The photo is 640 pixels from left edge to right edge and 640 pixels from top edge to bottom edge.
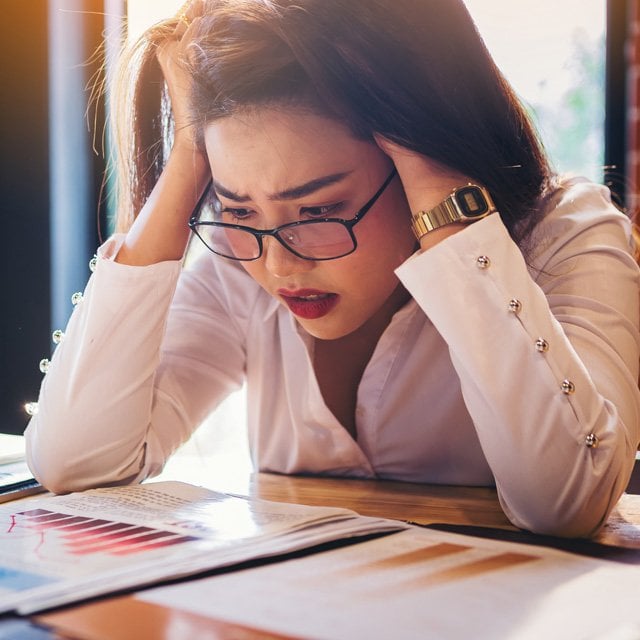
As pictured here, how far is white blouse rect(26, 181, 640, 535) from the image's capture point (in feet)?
2.93

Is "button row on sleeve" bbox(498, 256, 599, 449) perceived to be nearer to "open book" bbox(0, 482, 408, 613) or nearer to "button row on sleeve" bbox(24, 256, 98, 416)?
"open book" bbox(0, 482, 408, 613)

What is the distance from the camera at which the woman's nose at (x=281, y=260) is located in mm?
1098

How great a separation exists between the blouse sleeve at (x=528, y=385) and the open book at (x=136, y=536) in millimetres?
166

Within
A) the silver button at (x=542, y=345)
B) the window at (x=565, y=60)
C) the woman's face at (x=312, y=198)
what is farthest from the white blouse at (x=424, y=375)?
the window at (x=565, y=60)

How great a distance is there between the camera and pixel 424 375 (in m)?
1.31

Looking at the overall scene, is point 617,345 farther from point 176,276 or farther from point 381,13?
point 176,276

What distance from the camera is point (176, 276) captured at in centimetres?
122

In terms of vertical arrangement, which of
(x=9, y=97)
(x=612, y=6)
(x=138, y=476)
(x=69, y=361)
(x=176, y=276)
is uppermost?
(x=612, y=6)

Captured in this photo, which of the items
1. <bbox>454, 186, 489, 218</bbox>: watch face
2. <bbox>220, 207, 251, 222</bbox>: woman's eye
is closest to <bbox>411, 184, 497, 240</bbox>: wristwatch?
<bbox>454, 186, 489, 218</bbox>: watch face

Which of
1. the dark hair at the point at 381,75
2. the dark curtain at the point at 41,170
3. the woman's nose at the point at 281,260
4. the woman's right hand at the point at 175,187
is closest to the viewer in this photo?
the dark hair at the point at 381,75

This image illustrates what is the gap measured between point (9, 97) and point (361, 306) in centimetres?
68

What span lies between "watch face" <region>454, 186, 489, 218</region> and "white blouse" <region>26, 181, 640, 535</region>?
3 cm

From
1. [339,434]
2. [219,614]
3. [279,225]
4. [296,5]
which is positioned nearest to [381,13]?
[296,5]

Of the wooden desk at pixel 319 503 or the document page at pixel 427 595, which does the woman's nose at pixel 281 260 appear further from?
the document page at pixel 427 595
